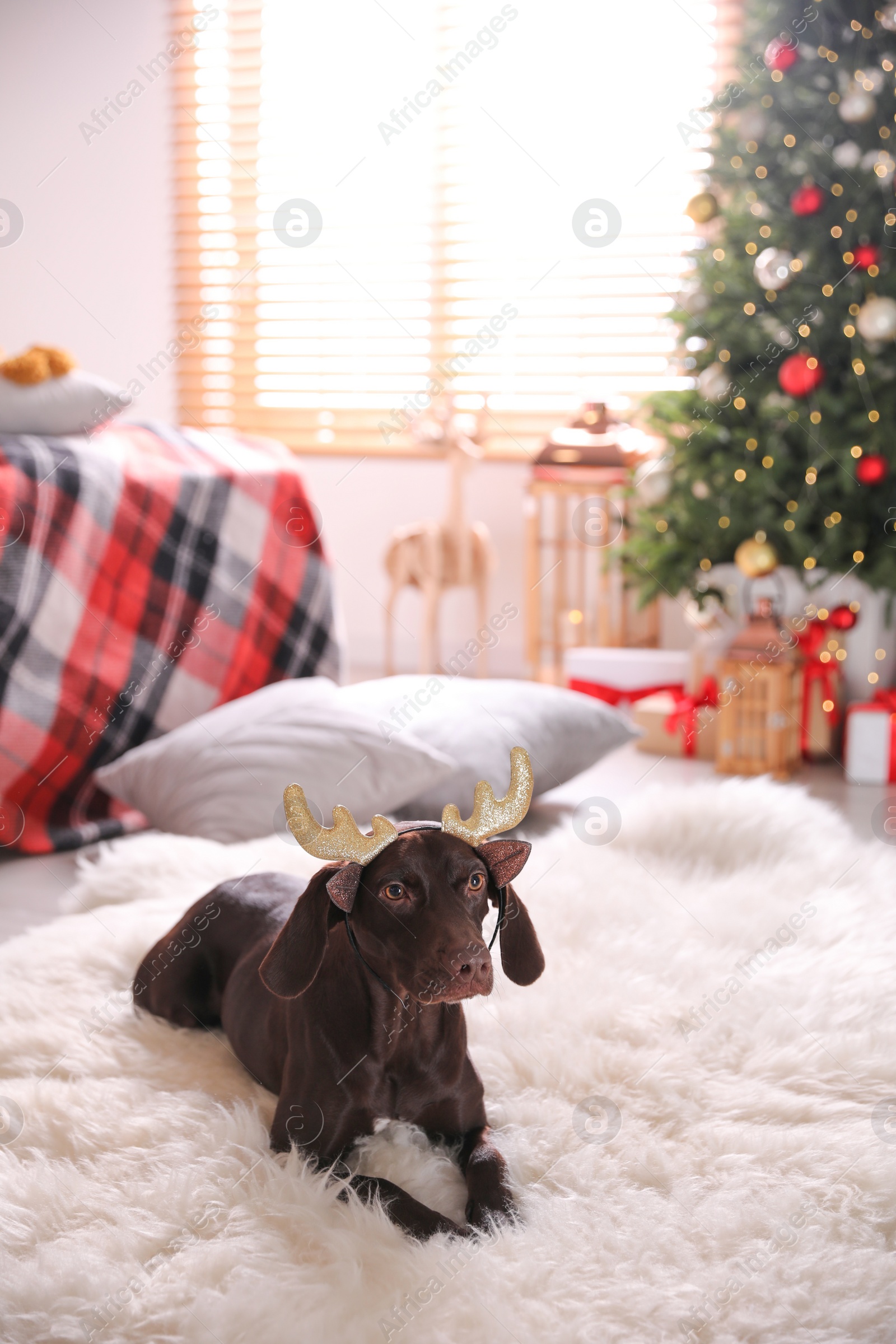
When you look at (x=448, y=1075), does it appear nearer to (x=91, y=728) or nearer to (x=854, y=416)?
(x=91, y=728)

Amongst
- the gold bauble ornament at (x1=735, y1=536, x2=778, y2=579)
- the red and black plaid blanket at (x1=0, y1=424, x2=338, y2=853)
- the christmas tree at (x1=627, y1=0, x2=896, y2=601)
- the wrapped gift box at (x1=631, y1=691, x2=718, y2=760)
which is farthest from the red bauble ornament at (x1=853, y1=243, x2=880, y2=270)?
the red and black plaid blanket at (x1=0, y1=424, x2=338, y2=853)

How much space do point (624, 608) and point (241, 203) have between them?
2261mm

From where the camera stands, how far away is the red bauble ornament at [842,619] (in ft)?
9.55

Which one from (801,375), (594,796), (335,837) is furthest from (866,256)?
(335,837)

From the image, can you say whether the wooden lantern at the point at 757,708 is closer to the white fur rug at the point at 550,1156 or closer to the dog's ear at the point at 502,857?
the white fur rug at the point at 550,1156

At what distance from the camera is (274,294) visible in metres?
4.45

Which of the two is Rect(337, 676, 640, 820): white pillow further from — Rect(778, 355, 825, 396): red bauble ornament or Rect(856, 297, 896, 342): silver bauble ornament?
Rect(856, 297, 896, 342): silver bauble ornament

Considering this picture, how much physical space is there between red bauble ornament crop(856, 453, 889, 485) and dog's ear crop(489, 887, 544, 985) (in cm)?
204

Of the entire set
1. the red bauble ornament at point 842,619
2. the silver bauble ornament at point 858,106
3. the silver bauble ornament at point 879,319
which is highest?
the silver bauble ornament at point 858,106

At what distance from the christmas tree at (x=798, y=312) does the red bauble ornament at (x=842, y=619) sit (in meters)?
0.11

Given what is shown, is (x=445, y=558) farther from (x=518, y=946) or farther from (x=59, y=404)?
(x=518, y=946)

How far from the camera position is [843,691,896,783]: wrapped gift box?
2771 mm

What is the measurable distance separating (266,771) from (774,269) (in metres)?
1.76

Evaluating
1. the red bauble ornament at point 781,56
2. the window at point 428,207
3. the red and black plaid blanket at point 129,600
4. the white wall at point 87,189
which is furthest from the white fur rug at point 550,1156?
the white wall at point 87,189
